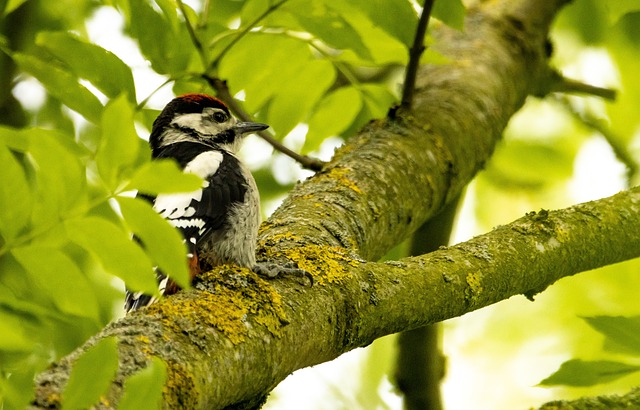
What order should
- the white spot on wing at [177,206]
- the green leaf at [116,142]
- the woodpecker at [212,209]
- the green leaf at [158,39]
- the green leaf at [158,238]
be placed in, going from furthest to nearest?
the white spot on wing at [177,206] → the woodpecker at [212,209] → the green leaf at [158,39] → the green leaf at [116,142] → the green leaf at [158,238]

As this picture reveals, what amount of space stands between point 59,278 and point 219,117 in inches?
108

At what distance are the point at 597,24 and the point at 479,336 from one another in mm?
2629

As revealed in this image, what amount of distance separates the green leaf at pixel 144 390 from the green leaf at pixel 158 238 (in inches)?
10.3

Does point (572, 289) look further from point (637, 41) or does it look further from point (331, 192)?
point (331, 192)

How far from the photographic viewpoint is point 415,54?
3.40 m

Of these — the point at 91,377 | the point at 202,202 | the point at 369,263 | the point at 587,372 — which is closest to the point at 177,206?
the point at 202,202

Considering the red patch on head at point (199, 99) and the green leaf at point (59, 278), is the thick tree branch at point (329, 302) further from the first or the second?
the red patch on head at point (199, 99)

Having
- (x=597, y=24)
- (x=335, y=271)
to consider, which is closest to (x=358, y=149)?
(x=335, y=271)

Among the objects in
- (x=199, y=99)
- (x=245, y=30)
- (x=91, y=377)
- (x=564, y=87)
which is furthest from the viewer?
(x=564, y=87)

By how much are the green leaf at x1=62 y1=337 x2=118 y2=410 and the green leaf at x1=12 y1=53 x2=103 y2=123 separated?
1.31 meters

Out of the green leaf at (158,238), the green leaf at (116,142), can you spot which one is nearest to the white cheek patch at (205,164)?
the green leaf at (116,142)

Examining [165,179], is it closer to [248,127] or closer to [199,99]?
[248,127]

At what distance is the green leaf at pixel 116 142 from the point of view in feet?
6.51

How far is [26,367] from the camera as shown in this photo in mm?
2066
